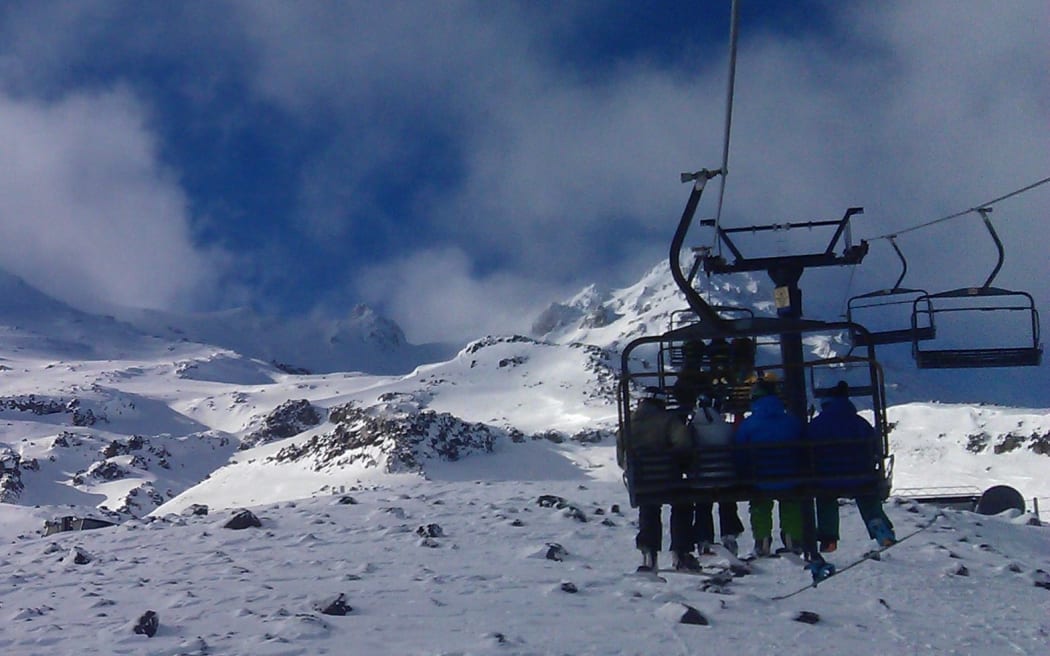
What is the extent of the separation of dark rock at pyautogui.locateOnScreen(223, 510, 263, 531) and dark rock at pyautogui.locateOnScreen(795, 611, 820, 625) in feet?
41.4

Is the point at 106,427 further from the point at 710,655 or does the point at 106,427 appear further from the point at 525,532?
the point at 710,655

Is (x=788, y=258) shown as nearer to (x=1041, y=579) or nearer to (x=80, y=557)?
(x=1041, y=579)

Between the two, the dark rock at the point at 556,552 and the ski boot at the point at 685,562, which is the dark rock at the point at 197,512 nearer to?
the dark rock at the point at 556,552

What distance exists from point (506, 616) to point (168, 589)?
5.35m

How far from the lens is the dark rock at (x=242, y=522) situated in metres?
21.0

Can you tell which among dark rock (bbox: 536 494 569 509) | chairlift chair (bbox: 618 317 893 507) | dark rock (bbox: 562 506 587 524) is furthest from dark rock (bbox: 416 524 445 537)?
chairlift chair (bbox: 618 317 893 507)

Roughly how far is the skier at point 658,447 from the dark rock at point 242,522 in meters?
13.9

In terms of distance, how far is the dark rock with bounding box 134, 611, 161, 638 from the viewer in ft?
37.2

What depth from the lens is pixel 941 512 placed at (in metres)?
23.5

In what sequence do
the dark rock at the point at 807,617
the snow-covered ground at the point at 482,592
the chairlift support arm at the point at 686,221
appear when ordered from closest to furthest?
the chairlift support arm at the point at 686,221, the snow-covered ground at the point at 482,592, the dark rock at the point at 807,617

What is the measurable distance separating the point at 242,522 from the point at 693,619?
39.3ft

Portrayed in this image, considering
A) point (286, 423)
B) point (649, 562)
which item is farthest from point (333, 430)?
point (649, 562)

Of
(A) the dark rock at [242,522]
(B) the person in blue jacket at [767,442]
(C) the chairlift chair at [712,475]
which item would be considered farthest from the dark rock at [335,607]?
(A) the dark rock at [242,522]

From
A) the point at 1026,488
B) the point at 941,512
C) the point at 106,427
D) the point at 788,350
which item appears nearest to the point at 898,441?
the point at 1026,488
